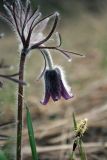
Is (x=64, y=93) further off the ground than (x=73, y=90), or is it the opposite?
(x=73, y=90)

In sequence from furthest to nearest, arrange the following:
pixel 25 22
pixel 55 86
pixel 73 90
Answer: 1. pixel 73 90
2. pixel 55 86
3. pixel 25 22

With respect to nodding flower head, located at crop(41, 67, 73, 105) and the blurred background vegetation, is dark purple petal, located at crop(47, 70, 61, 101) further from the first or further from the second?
the blurred background vegetation

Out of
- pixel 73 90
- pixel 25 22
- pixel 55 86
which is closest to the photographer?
pixel 25 22

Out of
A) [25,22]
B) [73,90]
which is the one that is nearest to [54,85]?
[25,22]

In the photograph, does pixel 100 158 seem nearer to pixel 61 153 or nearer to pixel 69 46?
pixel 61 153

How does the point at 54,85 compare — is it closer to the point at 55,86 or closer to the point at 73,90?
the point at 55,86

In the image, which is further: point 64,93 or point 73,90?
point 73,90

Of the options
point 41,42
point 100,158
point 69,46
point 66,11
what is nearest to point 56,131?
point 100,158

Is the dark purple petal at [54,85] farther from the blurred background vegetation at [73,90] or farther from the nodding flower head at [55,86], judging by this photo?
the blurred background vegetation at [73,90]
